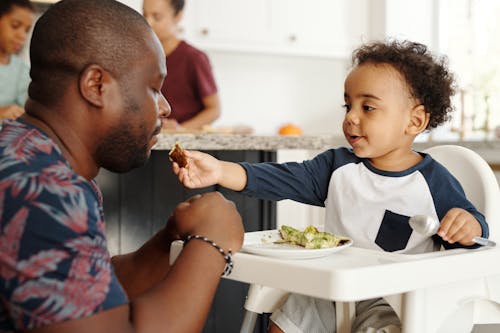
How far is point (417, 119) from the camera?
1.62 m

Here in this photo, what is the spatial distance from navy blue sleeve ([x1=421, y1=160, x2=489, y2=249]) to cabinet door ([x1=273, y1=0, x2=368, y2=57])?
363 cm

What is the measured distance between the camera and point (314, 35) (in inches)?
204

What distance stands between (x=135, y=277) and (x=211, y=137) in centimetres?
97

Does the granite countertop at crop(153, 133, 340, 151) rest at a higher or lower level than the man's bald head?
lower

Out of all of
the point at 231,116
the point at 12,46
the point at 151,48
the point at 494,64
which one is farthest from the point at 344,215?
the point at 231,116

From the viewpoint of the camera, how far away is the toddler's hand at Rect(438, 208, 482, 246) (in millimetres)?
1270

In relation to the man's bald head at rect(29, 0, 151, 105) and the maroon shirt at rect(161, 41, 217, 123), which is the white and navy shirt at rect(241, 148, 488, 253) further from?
the maroon shirt at rect(161, 41, 217, 123)

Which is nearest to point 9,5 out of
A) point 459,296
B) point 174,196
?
point 174,196

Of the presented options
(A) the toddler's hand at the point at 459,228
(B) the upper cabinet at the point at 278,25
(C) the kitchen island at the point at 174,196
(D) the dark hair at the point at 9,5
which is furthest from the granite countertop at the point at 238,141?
(B) the upper cabinet at the point at 278,25

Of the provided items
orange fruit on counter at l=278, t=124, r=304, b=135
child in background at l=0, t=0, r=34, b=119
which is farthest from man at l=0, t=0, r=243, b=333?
orange fruit on counter at l=278, t=124, r=304, b=135

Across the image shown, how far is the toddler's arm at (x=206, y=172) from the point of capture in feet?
4.60

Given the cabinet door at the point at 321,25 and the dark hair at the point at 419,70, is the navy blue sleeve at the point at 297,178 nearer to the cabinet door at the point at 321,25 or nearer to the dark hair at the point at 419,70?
the dark hair at the point at 419,70

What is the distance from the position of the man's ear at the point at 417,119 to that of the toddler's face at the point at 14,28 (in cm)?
218

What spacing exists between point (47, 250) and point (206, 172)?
2.15 feet
